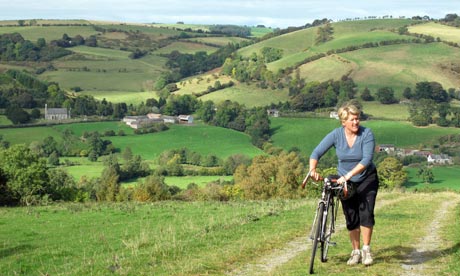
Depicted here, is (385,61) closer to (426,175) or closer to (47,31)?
(426,175)

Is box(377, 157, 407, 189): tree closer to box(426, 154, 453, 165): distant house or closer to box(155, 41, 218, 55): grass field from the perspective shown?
box(426, 154, 453, 165): distant house

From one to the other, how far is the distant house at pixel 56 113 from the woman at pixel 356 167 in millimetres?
103214

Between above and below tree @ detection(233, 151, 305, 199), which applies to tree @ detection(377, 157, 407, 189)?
below

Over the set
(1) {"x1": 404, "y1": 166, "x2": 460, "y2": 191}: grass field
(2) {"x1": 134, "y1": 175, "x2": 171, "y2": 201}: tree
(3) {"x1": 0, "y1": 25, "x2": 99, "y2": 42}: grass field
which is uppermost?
(3) {"x1": 0, "y1": 25, "x2": 99, "y2": 42}: grass field

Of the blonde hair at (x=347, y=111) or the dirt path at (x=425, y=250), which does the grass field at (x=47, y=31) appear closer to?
the dirt path at (x=425, y=250)

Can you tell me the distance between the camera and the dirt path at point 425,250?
11562 millimetres

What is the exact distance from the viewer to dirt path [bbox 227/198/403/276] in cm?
1141

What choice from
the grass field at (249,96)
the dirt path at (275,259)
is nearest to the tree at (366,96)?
the grass field at (249,96)

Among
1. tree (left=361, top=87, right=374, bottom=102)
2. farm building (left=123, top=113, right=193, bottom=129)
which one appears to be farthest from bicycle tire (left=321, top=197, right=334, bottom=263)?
tree (left=361, top=87, right=374, bottom=102)

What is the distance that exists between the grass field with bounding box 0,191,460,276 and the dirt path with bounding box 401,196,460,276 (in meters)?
0.10

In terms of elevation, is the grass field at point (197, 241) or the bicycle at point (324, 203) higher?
the bicycle at point (324, 203)

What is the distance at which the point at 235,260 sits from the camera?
12172 millimetres

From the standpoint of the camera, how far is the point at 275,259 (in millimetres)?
12547

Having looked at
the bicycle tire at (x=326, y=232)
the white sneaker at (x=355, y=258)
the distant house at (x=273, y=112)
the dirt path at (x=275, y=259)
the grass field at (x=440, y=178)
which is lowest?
the grass field at (x=440, y=178)
